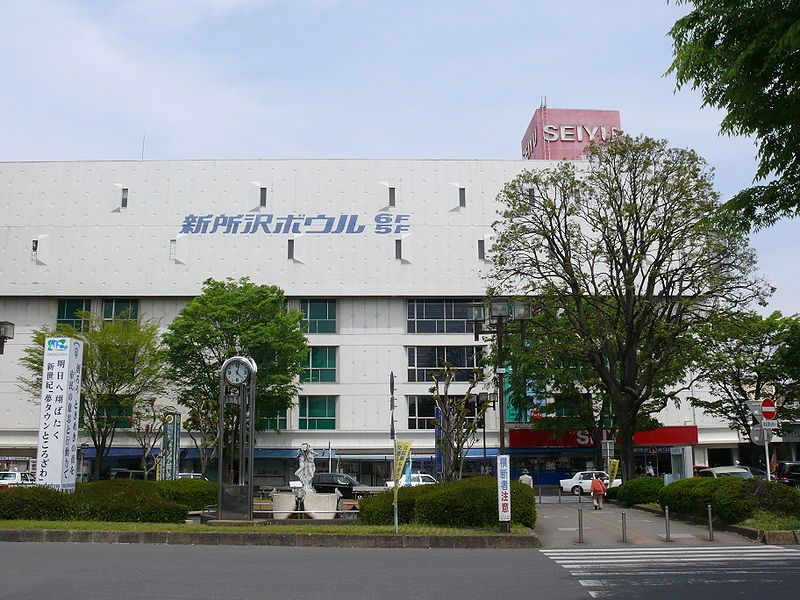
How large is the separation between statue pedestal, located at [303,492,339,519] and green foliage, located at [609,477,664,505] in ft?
36.8

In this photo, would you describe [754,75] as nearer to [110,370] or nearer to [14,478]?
[14,478]

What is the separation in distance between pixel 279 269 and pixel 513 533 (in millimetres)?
37591

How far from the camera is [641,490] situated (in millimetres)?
28234

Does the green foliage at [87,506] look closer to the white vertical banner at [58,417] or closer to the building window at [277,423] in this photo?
the white vertical banner at [58,417]

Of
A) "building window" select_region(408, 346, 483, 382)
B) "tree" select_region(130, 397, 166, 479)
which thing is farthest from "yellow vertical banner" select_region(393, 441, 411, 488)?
"building window" select_region(408, 346, 483, 382)

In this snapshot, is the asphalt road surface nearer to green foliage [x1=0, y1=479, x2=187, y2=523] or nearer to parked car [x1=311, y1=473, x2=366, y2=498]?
green foliage [x1=0, y1=479, x2=187, y2=523]

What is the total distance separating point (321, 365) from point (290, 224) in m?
9.59

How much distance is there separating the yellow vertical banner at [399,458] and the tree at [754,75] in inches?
395

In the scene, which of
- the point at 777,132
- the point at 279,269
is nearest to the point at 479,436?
the point at 279,269

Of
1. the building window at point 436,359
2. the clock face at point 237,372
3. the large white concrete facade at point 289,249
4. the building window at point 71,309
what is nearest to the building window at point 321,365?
the large white concrete facade at point 289,249

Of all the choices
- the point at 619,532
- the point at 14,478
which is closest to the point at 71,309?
the point at 14,478

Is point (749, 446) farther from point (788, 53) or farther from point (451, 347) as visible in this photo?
point (788, 53)

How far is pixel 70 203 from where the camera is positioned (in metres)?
53.8

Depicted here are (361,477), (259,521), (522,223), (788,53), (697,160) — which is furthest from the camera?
(361,477)
